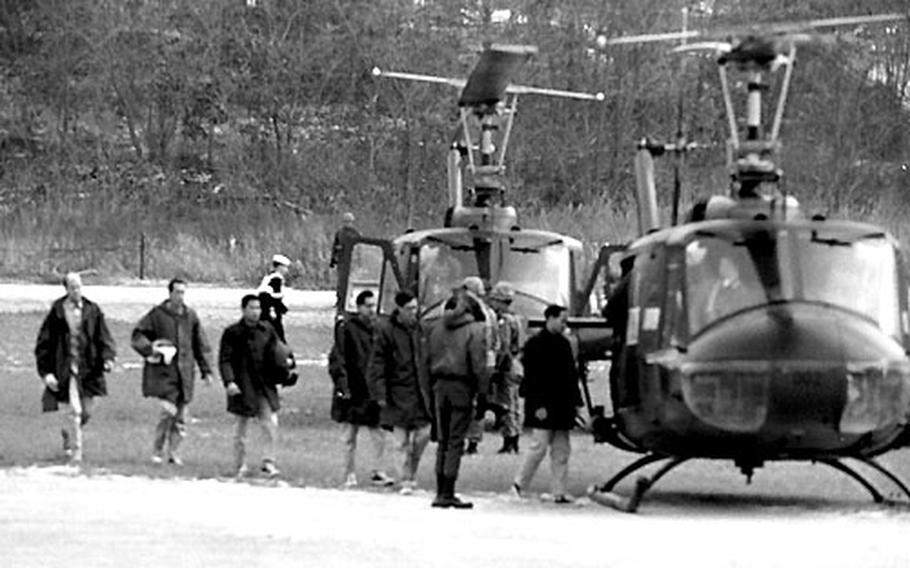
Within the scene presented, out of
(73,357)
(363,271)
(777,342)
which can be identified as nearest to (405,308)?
(73,357)

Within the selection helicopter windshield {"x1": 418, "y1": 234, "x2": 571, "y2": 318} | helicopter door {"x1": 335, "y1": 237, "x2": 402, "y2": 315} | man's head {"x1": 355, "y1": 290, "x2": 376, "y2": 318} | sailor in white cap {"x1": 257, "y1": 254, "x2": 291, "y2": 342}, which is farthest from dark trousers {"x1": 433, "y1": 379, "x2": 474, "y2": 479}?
sailor in white cap {"x1": 257, "y1": 254, "x2": 291, "y2": 342}

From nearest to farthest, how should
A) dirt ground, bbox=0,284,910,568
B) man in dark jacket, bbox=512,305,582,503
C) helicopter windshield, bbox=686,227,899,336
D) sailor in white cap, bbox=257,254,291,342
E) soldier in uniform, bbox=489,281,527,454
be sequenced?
dirt ground, bbox=0,284,910,568, helicopter windshield, bbox=686,227,899,336, man in dark jacket, bbox=512,305,582,503, soldier in uniform, bbox=489,281,527,454, sailor in white cap, bbox=257,254,291,342

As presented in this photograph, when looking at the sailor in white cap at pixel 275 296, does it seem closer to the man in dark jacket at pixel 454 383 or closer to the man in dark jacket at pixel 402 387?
the man in dark jacket at pixel 402 387

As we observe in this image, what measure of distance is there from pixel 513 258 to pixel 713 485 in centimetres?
610

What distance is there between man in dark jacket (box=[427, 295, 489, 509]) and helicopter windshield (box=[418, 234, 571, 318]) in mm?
8050

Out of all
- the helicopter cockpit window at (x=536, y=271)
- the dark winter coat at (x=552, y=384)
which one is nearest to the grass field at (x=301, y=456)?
the dark winter coat at (x=552, y=384)

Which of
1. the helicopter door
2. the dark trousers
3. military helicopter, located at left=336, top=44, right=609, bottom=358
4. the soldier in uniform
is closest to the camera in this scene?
the dark trousers

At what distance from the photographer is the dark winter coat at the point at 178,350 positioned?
923 inches

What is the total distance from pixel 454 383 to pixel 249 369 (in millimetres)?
3148

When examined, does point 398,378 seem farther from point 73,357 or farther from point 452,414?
point 73,357

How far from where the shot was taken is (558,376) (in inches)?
842

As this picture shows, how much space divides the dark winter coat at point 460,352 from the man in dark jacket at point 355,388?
1925 mm

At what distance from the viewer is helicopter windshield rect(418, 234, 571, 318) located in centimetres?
2873

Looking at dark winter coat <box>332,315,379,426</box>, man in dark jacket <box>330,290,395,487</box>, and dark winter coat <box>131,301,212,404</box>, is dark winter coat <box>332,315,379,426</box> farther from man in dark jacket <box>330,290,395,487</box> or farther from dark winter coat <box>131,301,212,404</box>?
dark winter coat <box>131,301,212,404</box>
